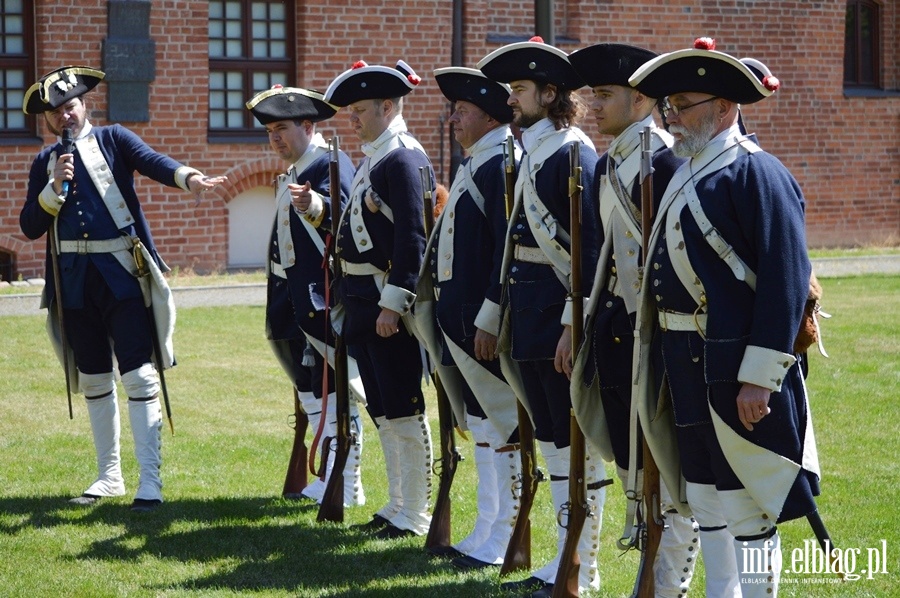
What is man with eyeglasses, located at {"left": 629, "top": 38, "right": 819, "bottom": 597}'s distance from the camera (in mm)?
4074

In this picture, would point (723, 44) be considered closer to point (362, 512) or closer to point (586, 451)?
point (362, 512)

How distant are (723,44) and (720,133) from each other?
15320 millimetres

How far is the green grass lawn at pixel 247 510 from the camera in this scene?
5645mm

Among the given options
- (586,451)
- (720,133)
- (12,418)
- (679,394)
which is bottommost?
(12,418)

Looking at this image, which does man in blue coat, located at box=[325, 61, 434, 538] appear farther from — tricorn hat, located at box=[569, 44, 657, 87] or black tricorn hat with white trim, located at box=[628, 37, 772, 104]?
black tricorn hat with white trim, located at box=[628, 37, 772, 104]

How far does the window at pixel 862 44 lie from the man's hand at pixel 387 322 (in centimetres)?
1637

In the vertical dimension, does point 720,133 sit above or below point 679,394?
above

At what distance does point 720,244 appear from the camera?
4.16m

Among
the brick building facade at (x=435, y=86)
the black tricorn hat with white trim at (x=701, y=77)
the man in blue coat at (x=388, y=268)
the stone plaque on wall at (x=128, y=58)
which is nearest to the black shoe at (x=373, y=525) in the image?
the man in blue coat at (x=388, y=268)

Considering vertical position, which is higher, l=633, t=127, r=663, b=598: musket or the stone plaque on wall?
the stone plaque on wall

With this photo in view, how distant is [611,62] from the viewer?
15.8 ft

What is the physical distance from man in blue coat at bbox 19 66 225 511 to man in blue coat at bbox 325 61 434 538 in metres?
1.00

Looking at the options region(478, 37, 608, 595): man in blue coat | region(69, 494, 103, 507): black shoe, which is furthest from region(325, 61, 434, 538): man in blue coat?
region(69, 494, 103, 507): black shoe

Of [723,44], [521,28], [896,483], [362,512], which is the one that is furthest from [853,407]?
[723,44]
